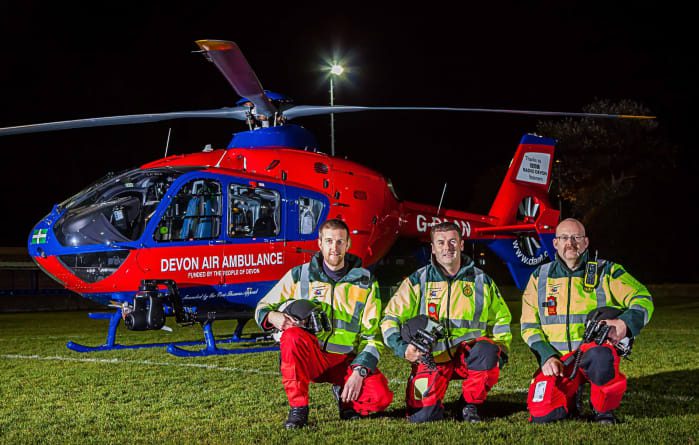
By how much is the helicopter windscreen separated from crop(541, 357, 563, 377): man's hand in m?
5.51

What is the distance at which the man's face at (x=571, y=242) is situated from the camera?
5.02 meters

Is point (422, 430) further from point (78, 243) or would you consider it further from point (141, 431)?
point (78, 243)

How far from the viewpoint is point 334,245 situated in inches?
201

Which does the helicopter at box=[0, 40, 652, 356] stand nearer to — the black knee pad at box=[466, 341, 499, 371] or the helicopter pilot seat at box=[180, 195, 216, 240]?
the helicopter pilot seat at box=[180, 195, 216, 240]

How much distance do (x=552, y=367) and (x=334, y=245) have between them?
1623mm

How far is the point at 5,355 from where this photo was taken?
9.99 meters

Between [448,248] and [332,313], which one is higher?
[448,248]

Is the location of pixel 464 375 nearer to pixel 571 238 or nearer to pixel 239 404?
pixel 571 238

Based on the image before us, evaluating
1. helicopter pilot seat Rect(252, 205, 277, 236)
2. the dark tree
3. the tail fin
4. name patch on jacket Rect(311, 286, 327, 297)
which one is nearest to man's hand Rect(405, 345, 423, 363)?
name patch on jacket Rect(311, 286, 327, 297)

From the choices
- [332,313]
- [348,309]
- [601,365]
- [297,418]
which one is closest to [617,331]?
[601,365]

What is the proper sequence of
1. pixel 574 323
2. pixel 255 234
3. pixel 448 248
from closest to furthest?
1. pixel 574 323
2. pixel 448 248
3. pixel 255 234

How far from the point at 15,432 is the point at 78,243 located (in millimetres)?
3955

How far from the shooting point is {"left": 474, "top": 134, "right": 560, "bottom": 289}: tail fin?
1325 centimetres

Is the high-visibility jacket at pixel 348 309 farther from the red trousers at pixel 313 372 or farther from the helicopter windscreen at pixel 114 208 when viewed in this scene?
the helicopter windscreen at pixel 114 208
